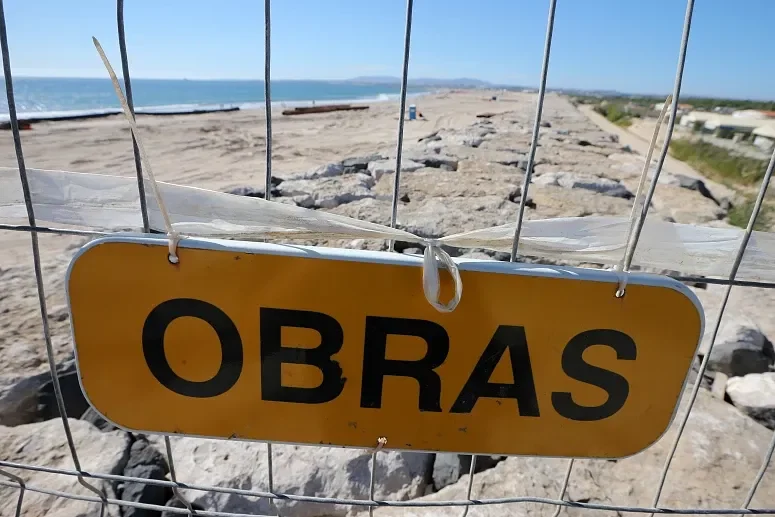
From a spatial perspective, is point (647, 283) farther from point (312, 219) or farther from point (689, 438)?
point (689, 438)

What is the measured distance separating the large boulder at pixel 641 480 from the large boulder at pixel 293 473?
0.12 meters

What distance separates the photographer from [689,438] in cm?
172

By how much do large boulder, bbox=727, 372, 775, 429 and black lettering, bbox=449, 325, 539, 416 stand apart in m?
1.50

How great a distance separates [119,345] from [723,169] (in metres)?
14.6

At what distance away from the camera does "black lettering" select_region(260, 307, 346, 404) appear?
3.21 ft

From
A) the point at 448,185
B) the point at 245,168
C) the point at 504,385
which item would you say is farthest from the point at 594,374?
the point at 245,168

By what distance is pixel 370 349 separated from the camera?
1003mm

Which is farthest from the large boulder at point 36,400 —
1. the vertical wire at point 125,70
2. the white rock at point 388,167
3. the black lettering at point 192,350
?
the white rock at point 388,167

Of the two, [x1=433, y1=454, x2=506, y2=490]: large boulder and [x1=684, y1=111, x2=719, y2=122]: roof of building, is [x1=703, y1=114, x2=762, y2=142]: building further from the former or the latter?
[x1=433, y1=454, x2=506, y2=490]: large boulder

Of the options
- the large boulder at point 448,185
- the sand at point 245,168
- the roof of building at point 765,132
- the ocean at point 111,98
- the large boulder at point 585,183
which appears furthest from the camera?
the ocean at point 111,98

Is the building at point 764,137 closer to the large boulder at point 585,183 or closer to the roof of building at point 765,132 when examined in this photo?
the roof of building at point 765,132

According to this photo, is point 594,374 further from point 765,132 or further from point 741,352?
point 765,132

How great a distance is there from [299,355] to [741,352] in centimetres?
224

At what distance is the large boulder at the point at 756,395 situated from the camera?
197cm
